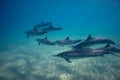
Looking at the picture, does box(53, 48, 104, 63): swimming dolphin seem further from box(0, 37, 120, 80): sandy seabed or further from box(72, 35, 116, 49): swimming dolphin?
box(0, 37, 120, 80): sandy seabed

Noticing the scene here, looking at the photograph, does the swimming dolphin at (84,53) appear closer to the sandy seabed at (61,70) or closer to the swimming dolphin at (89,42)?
the swimming dolphin at (89,42)

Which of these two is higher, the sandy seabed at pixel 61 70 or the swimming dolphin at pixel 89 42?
the swimming dolphin at pixel 89 42

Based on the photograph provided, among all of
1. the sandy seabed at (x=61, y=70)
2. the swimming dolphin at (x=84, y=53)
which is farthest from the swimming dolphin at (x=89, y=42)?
the sandy seabed at (x=61, y=70)

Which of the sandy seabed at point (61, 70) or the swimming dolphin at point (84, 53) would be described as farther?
the sandy seabed at point (61, 70)

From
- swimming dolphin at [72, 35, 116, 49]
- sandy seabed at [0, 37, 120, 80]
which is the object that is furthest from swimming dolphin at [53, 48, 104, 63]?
sandy seabed at [0, 37, 120, 80]

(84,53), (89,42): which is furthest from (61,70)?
(89,42)

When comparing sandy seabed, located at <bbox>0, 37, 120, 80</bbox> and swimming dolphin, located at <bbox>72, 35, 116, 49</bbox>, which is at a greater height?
swimming dolphin, located at <bbox>72, 35, 116, 49</bbox>

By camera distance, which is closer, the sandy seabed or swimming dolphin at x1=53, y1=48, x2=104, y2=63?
swimming dolphin at x1=53, y1=48, x2=104, y2=63

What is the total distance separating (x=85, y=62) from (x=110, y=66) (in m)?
2.29

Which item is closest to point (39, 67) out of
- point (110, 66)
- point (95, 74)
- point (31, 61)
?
point (31, 61)

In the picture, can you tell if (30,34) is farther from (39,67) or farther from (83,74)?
(83,74)

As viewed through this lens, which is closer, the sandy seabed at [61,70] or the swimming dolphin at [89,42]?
the swimming dolphin at [89,42]

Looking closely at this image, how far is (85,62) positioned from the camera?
16.0 meters

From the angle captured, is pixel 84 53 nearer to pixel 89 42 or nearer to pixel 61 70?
pixel 89 42
